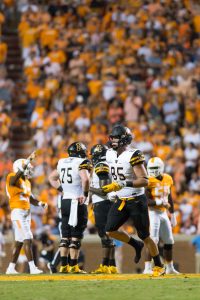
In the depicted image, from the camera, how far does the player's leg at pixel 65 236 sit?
1627cm

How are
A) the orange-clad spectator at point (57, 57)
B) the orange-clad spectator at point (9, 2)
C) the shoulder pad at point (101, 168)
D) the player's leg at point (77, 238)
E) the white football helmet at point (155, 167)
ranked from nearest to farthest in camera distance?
the shoulder pad at point (101, 168)
the player's leg at point (77, 238)
the white football helmet at point (155, 167)
the orange-clad spectator at point (57, 57)
the orange-clad spectator at point (9, 2)

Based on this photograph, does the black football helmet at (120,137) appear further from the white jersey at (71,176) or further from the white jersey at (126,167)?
the white jersey at (71,176)

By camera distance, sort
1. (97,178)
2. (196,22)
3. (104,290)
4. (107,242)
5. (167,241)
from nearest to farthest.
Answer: (104,290)
(107,242)
(97,178)
(167,241)
(196,22)

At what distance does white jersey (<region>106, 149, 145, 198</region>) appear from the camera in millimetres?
14422

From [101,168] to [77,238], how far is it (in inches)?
41.2

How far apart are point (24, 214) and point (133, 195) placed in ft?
8.85

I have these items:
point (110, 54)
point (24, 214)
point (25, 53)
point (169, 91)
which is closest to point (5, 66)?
point (25, 53)

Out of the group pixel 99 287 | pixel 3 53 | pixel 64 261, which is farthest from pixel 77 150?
pixel 3 53

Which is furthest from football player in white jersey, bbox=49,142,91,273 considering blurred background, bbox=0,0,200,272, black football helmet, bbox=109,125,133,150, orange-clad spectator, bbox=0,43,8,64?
orange-clad spectator, bbox=0,43,8,64

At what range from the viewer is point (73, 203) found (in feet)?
53.3

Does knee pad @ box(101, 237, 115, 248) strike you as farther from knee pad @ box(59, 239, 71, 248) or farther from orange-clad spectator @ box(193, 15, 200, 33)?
orange-clad spectator @ box(193, 15, 200, 33)

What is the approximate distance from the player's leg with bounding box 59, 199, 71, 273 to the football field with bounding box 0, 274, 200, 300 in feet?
2.93

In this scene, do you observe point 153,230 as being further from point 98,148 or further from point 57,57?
point 57,57

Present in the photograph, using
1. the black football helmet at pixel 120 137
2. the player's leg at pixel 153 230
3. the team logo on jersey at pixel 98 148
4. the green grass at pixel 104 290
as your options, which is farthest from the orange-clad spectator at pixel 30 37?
the green grass at pixel 104 290
